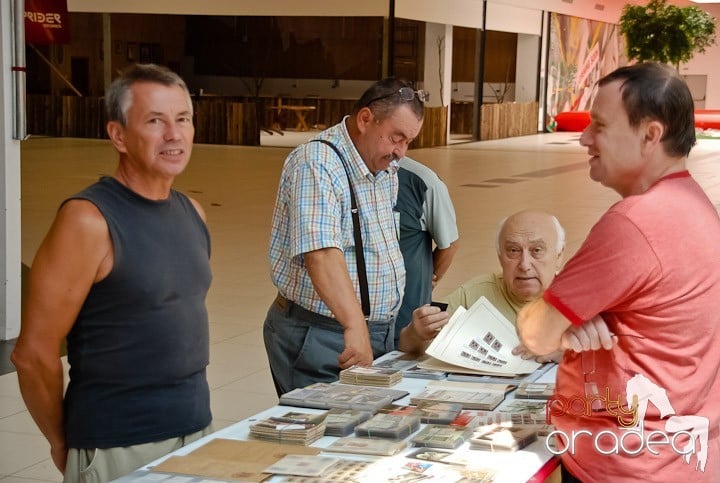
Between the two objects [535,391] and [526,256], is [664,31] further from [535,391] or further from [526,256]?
[535,391]

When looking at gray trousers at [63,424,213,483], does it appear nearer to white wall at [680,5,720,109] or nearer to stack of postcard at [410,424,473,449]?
stack of postcard at [410,424,473,449]

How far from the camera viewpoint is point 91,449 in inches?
104

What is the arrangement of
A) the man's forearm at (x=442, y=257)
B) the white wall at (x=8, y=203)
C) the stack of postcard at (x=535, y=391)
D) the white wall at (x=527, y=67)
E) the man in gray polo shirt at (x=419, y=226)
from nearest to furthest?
the stack of postcard at (x=535, y=391) < the man in gray polo shirt at (x=419, y=226) < the man's forearm at (x=442, y=257) < the white wall at (x=8, y=203) < the white wall at (x=527, y=67)

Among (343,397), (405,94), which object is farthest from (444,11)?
(343,397)

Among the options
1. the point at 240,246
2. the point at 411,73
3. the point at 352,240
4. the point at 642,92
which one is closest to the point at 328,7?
the point at 411,73

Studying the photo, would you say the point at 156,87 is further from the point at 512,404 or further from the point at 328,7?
the point at 328,7

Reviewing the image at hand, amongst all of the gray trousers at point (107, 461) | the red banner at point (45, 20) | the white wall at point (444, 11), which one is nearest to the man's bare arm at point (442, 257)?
the gray trousers at point (107, 461)

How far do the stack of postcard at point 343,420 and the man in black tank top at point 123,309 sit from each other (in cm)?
35

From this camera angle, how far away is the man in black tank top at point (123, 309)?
2.52 meters

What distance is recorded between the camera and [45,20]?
902 centimetres

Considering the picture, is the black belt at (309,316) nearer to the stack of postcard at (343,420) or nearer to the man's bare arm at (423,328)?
the man's bare arm at (423,328)

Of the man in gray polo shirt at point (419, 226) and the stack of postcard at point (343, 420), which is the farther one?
the man in gray polo shirt at point (419, 226)

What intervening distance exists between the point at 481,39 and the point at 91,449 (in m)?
24.8

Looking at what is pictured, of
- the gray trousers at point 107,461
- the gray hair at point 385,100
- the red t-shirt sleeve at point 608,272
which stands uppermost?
the gray hair at point 385,100
